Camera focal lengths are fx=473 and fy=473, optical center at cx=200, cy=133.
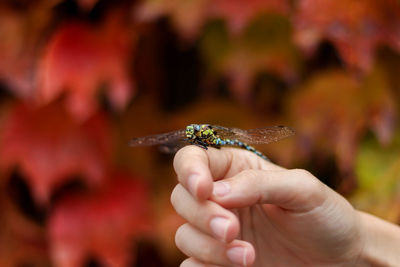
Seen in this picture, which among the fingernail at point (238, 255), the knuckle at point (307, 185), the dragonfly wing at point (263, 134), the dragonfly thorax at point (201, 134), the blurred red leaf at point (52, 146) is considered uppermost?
the blurred red leaf at point (52, 146)

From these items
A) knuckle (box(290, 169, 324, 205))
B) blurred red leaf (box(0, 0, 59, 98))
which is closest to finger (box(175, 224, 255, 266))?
knuckle (box(290, 169, 324, 205))

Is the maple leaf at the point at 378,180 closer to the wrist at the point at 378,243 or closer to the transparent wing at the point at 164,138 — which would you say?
the wrist at the point at 378,243

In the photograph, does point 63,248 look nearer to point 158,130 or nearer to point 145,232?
→ point 145,232

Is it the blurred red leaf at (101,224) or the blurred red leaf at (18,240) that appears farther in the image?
the blurred red leaf at (18,240)

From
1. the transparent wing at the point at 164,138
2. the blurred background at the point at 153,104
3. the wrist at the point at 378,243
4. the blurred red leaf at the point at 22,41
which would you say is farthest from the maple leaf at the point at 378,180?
the blurred red leaf at the point at 22,41

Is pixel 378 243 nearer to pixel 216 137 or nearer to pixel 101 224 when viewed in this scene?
pixel 216 137

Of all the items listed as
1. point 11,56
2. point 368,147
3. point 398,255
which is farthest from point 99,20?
point 398,255

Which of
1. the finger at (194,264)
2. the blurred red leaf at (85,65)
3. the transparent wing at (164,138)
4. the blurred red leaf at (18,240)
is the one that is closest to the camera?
the finger at (194,264)
